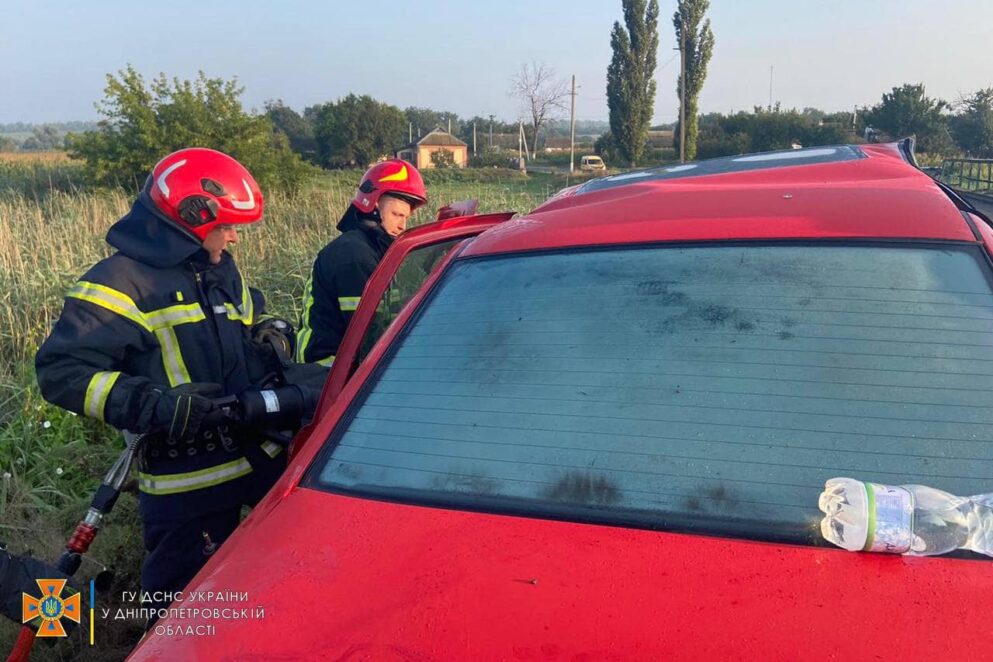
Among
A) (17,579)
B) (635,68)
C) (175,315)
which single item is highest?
(635,68)

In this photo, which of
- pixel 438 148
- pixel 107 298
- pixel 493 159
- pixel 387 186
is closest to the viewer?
pixel 107 298

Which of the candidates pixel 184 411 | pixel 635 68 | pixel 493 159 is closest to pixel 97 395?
pixel 184 411

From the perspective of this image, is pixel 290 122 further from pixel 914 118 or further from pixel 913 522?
pixel 913 522

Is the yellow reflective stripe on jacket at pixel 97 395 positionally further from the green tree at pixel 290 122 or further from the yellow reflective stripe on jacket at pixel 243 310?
the green tree at pixel 290 122

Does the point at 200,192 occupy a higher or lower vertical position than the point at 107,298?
higher

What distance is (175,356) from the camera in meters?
2.45

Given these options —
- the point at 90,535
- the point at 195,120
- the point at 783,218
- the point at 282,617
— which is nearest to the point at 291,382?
the point at 90,535

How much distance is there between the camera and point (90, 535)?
7.45 feet

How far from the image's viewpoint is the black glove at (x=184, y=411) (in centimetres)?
219

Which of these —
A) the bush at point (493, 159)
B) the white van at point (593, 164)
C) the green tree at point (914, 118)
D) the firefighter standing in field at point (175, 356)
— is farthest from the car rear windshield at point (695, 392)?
the bush at point (493, 159)

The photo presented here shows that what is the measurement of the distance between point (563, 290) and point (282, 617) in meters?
0.94

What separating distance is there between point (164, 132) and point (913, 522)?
629 inches

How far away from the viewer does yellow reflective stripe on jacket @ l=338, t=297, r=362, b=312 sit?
10.9 feet

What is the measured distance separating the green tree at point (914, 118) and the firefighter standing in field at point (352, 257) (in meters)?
27.9
